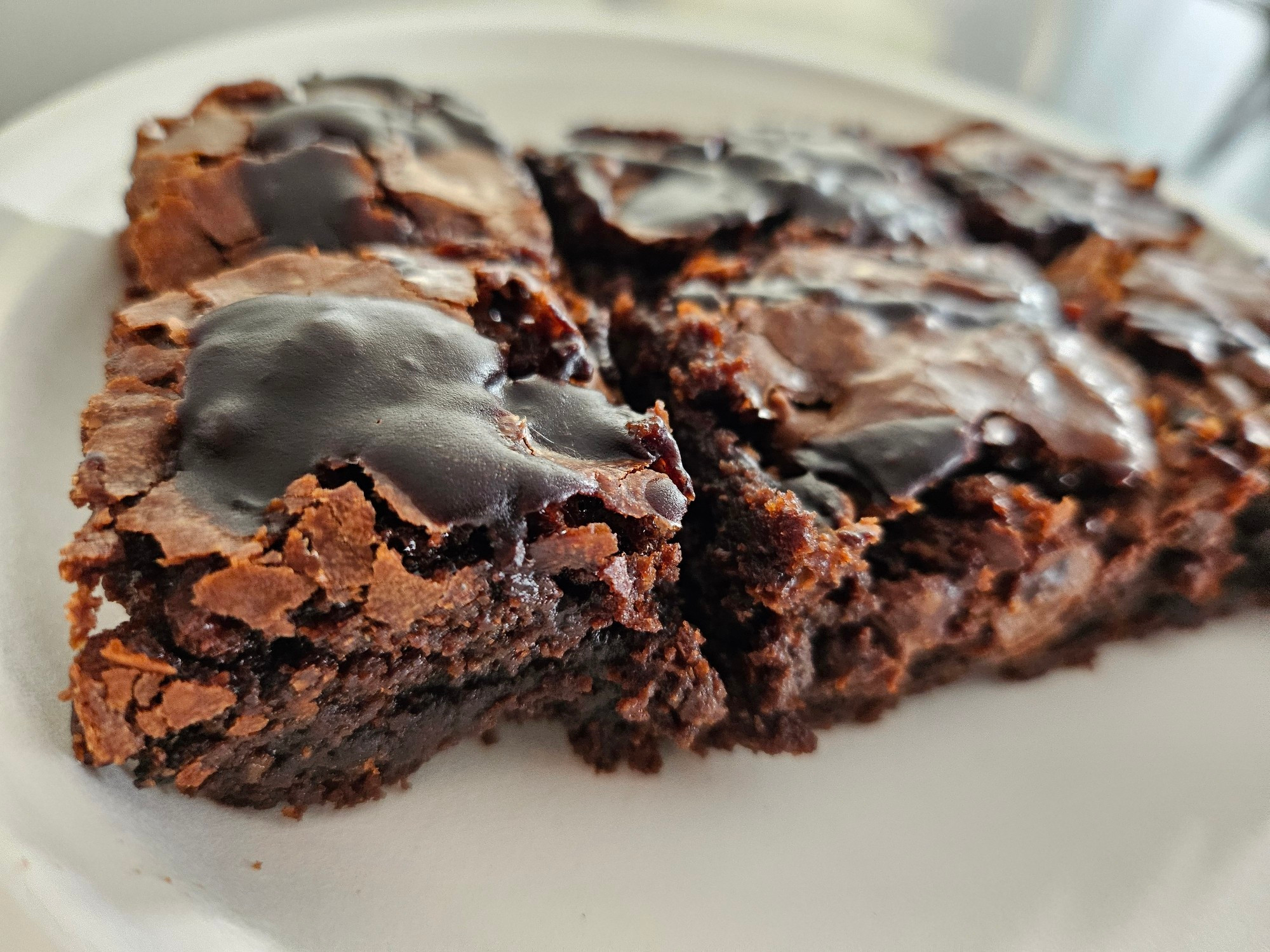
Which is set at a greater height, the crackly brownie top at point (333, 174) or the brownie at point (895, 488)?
the crackly brownie top at point (333, 174)

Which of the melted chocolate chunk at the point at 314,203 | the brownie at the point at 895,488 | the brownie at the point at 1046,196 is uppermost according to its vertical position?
the brownie at the point at 1046,196

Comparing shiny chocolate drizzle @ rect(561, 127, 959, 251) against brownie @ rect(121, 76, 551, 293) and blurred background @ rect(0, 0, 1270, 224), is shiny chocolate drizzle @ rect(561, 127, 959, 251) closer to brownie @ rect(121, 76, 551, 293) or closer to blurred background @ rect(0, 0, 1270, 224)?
brownie @ rect(121, 76, 551, 293)

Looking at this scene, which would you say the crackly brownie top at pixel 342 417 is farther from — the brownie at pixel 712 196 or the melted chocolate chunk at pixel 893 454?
the brownie at pixel 712 196

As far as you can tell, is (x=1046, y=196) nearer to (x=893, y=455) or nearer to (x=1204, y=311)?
(x=1204, y=311)

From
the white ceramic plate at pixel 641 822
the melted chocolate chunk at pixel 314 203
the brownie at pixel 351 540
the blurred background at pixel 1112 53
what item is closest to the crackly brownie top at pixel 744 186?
the melted chocolate chunk at pixel 314 203

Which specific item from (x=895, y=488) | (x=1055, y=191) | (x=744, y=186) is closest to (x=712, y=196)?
(x=744, y=186)

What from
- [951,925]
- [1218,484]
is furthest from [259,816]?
[1218,484]
